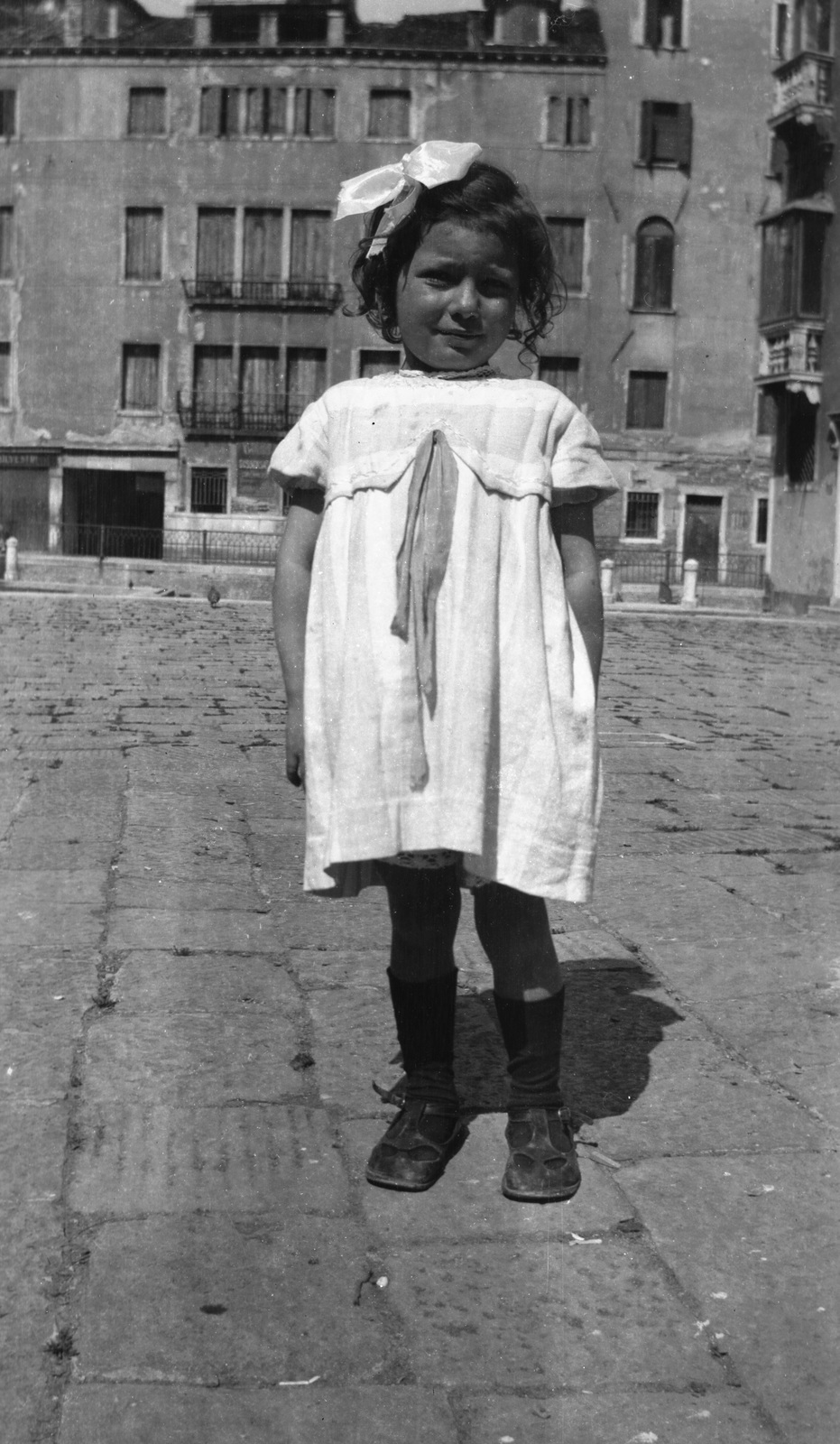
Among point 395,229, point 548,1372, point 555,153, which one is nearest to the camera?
point 548,1372

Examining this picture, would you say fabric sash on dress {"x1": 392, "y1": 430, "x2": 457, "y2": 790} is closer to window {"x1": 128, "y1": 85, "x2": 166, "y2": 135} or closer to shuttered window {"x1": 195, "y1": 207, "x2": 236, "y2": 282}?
shuttered window {"x1": 195, "y1": 207, "x2": 236, "y2": 282}

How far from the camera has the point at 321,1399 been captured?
6.27 ft

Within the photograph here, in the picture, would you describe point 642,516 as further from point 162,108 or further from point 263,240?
point 162,108

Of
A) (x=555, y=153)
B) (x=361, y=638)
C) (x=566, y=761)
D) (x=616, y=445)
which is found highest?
(x=555, y=153)

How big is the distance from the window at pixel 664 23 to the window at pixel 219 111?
8913 millimetres

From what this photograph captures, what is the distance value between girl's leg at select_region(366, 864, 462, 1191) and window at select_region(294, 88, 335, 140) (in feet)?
119

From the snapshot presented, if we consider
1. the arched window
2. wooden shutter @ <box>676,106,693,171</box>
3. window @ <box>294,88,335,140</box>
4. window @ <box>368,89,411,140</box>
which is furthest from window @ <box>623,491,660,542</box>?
window @ <box>294,88,335,140</box>

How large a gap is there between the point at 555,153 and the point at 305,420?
1403 inches

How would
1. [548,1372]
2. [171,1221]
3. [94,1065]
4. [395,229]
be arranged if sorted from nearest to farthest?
[548,1372], [171,1221], [395,229], [94,1065]

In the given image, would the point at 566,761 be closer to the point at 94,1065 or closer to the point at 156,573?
the point at 94,1065

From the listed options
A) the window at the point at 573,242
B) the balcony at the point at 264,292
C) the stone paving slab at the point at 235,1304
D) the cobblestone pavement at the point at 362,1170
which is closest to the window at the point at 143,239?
the balcony at the point at 264,292

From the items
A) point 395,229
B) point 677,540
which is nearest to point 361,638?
point 395,229

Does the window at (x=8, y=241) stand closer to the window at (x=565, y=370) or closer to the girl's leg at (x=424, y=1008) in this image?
the window at (x=565, y=370)

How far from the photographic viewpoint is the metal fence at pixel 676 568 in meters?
34.9
